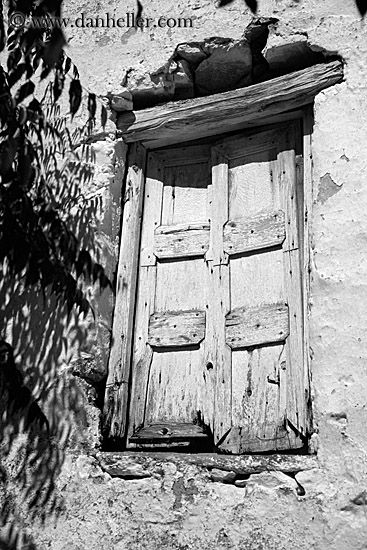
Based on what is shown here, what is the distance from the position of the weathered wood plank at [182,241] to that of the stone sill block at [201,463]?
39.7 inches

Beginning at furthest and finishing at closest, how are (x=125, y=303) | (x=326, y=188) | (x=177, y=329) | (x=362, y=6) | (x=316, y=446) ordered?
1. (x=125, y=303)
2. (x=177, y=329)
3. (x=326, y=188)
4. (x=316, y=446)
5. (x=362, y=6)

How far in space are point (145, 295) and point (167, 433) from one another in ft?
2.36

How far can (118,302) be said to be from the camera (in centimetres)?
399

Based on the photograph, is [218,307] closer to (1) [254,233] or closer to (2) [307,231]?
(1) [254,233]

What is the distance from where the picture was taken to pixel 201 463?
11.2 feet

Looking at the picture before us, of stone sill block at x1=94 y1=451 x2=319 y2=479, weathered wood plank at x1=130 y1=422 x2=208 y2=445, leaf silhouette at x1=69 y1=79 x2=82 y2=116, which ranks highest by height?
leaf silhouette at x1=69 y1=79 x2=82 y2=116

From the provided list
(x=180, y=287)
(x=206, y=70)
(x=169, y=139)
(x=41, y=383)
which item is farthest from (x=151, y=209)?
(x=41, y=383)

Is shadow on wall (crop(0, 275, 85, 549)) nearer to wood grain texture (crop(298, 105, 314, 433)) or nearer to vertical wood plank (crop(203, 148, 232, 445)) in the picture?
vertical wood plank (crop(203, 148, 232, 445))

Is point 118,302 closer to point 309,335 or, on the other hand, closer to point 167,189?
point 167,189

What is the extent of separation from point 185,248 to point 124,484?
47.6 inches

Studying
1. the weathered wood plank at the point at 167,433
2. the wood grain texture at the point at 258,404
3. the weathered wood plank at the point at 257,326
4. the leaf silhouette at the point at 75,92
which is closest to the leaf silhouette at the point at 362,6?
the leaf silhouette at the point at 75,92

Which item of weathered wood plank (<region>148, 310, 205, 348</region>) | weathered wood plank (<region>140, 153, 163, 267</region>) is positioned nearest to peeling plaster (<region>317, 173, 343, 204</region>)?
weathered wood plank (<region>148, 310, 205, 348</region>)

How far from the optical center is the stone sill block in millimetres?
3264

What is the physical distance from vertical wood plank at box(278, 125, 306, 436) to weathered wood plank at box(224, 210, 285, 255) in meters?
0.05
